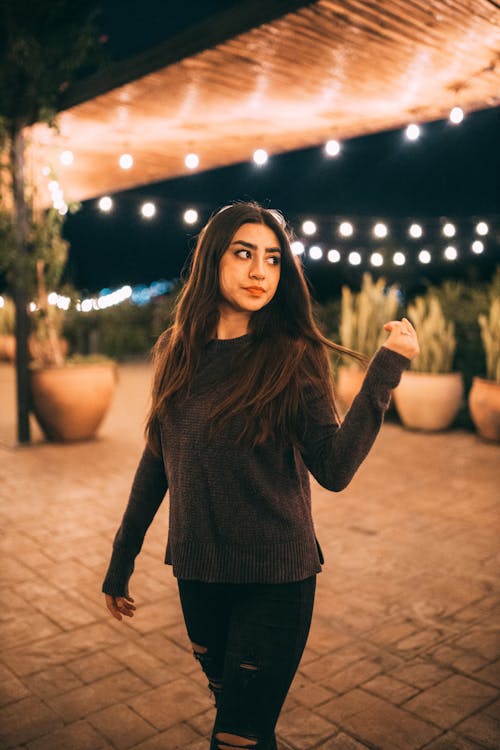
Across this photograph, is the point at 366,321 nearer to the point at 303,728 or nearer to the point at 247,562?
the point at 303,728

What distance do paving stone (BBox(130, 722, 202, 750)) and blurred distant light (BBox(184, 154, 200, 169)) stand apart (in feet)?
25.6

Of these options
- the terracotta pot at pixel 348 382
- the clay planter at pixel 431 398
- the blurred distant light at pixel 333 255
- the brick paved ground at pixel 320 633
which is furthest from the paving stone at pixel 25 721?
the blurred distant light at pixel 333 255

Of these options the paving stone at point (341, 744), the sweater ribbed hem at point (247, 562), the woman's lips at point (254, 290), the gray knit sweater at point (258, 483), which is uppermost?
the woman's lips at point (254, 290)

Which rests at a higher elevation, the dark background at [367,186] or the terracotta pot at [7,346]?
the dark background at [367,186]

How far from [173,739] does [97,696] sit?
0.43m

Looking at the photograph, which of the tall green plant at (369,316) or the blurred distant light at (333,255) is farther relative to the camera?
the blurred distant light at (333,255)

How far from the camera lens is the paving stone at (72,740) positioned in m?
2.45

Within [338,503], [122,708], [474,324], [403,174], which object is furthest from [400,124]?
[403,174]

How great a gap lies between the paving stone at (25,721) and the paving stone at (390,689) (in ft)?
3.99

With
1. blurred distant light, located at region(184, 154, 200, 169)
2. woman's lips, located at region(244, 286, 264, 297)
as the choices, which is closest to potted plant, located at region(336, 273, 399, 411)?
blurred distant light, located at region(184, 154, 200, 169)

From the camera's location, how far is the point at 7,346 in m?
14.8

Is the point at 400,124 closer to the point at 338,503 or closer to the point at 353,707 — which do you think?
the point at 338,503

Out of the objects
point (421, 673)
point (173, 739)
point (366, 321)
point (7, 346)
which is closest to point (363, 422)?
point (173, 739)

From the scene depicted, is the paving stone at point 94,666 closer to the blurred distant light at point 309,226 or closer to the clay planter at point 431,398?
the clay planter at point 431,398
